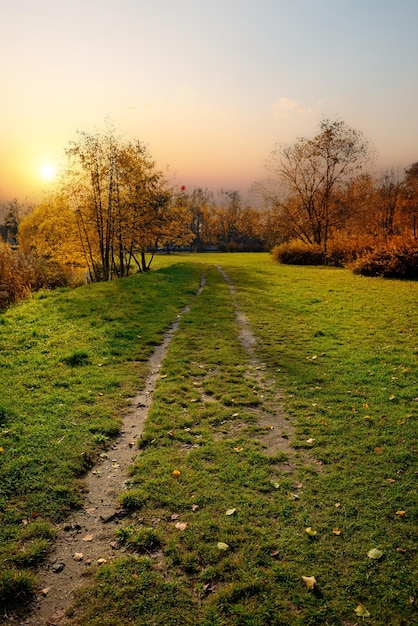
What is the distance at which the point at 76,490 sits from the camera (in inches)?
205

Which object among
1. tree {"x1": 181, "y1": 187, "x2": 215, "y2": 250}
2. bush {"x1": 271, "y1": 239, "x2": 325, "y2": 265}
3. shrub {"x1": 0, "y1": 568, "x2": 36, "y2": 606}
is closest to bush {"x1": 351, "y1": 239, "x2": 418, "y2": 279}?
bush {"x1": 271, "y1": 239, "x2": 325, "y2": 265}

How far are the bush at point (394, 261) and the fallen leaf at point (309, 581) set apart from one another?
23.2 m

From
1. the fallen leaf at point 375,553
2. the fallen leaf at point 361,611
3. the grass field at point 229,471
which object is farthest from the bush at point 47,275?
the fallen leaf at point 361,611

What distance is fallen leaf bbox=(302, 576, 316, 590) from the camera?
3.74m

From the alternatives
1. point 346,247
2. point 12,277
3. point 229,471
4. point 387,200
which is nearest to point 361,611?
point 229,471

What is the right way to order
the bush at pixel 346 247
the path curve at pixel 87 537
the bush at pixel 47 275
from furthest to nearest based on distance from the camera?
the bush at pixel 346 247
the bush at pixel 47 275
the path curve at pixel 87 537

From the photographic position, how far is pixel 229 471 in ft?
18.1

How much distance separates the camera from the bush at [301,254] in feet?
121

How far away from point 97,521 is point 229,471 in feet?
5.90

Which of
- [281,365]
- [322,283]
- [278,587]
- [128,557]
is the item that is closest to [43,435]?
[128,557]

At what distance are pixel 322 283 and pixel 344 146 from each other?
72.2 feet

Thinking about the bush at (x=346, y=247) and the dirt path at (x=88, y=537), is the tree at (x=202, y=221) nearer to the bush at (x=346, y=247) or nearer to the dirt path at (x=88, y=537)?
the bush at (x=346, y=247)

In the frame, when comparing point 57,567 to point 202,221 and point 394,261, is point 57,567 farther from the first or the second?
point 202,221

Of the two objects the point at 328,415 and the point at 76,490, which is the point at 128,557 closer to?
the point at 76,490
